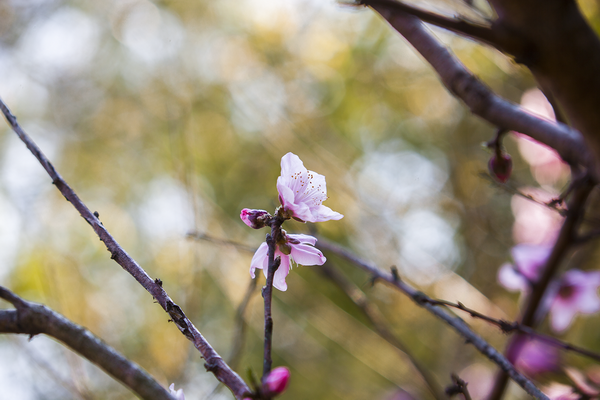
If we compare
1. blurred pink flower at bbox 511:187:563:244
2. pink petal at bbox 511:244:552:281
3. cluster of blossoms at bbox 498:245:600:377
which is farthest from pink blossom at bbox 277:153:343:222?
blurred pink flower at bbox 511:187:563:244

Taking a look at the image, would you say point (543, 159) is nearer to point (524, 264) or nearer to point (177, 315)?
point (524, 264)

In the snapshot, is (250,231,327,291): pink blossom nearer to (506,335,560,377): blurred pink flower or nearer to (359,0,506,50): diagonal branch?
(359,0,506,50): diagonal branch

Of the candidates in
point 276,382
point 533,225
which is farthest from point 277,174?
point 276,382

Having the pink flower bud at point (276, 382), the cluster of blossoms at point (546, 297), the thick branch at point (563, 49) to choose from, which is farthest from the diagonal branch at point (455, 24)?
the cluster of blossoms at point (546, 297)

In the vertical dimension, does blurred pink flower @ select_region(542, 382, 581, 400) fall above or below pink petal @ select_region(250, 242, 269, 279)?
below

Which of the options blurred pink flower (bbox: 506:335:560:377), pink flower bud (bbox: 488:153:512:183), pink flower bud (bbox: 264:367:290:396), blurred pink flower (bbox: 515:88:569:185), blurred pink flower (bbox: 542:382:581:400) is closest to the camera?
pink flower bud (bbox: 264:367:290:396)

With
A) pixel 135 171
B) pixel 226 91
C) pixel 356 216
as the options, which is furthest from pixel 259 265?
pixel 135 171
